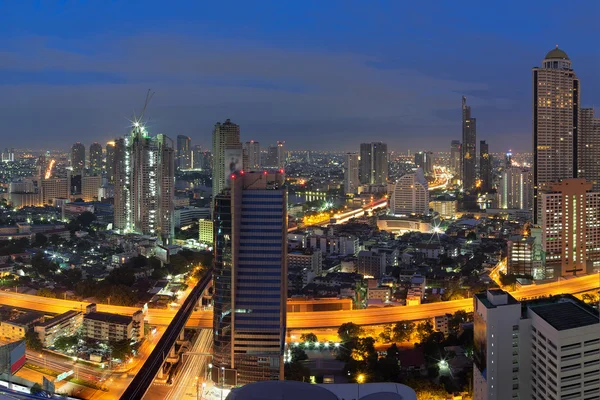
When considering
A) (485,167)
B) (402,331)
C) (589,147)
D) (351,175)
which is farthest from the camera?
(351,175)

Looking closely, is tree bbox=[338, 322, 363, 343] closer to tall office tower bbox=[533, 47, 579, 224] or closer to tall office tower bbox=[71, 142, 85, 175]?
tall office tower bbox=[533, 47, 579, 224]

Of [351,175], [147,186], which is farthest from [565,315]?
[351,175]

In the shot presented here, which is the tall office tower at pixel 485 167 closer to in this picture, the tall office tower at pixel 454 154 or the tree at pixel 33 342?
the tall office tower at pixel 454 154

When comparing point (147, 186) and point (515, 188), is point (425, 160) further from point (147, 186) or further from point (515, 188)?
point (147, 186)

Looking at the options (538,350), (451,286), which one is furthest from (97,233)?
(538,350)

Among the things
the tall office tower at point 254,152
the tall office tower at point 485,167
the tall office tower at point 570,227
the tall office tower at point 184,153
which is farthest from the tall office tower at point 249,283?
the tall office tower at point 184,153
